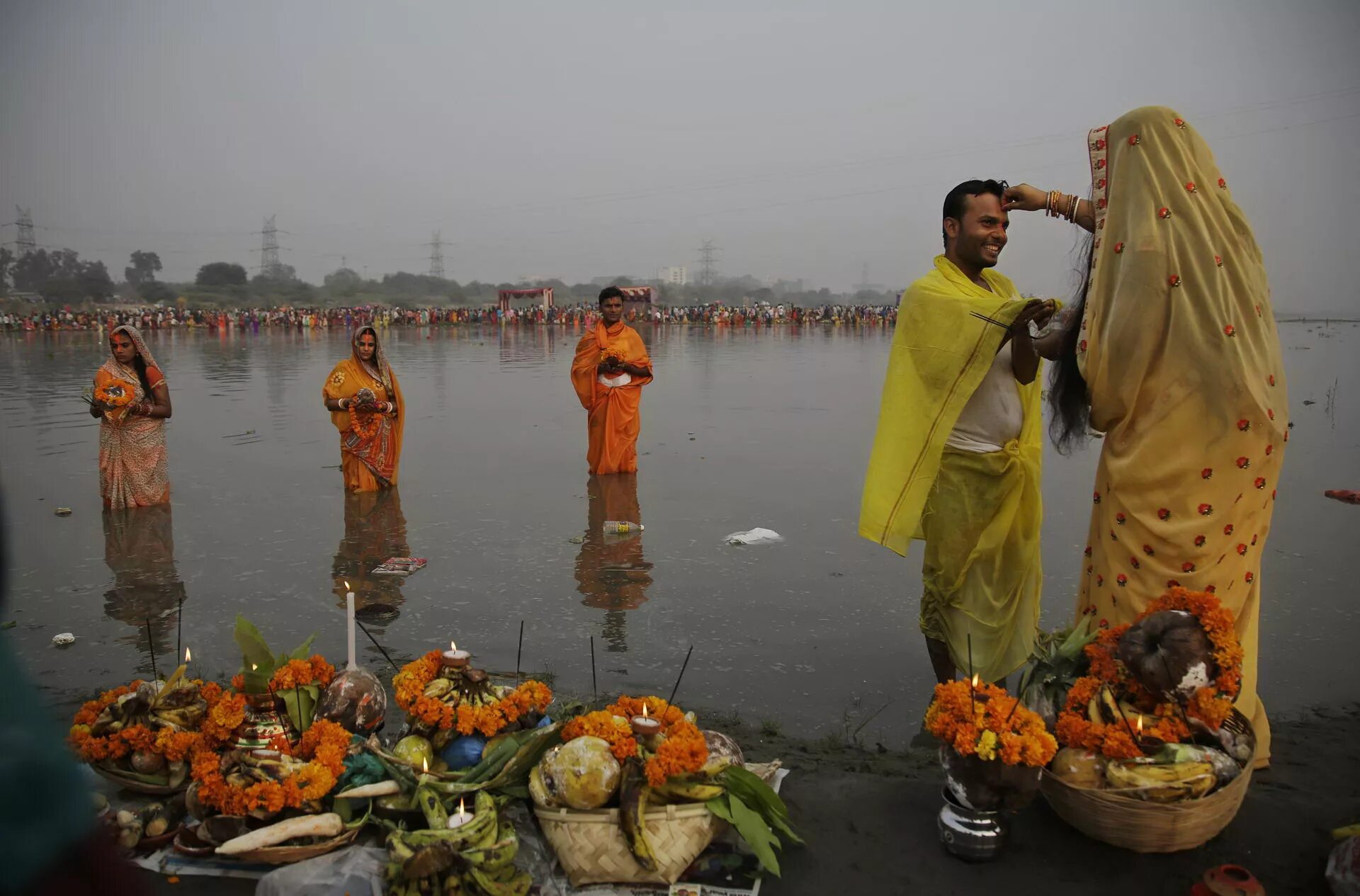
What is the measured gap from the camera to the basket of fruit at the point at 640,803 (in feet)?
8.73

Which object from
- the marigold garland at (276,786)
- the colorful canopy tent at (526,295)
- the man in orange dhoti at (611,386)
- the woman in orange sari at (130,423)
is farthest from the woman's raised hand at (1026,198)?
the colorful canopy tent at (526,295)

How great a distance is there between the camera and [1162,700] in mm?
2906

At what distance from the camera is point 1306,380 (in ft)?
64.2

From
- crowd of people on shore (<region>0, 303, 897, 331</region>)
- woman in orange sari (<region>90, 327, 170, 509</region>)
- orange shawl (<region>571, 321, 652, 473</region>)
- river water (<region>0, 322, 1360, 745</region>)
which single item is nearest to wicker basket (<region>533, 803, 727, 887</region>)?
river water (<region>0, 322, 1360, 745</region>)

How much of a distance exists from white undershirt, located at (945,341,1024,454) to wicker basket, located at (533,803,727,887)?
6.96 feet

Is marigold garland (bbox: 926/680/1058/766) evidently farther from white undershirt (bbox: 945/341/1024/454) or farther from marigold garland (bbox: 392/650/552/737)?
white undershirt (bbox: 945/341/1024/454)

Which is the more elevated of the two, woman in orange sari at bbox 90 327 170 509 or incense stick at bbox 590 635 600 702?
woman in orange sari at bbox 90 327 170 509

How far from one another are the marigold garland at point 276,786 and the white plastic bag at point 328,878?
Answer: 0.67ft

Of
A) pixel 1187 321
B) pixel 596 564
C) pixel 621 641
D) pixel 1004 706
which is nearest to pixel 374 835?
pixel 1004 706

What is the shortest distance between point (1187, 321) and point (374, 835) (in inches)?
123

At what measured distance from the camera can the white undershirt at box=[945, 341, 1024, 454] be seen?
409cm

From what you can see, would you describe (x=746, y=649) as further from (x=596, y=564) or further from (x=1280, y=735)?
(x=1280, y=735)

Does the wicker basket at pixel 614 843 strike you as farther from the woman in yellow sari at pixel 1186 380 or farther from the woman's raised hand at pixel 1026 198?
the woman's raised hand at pixel 1026 198

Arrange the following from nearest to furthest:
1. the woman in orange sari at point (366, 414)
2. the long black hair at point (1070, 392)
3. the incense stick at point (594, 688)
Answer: the long black hair at point (1070, 392) → the incense stick at point (594, 688) → the woman in orange sari at point (366, 414)
